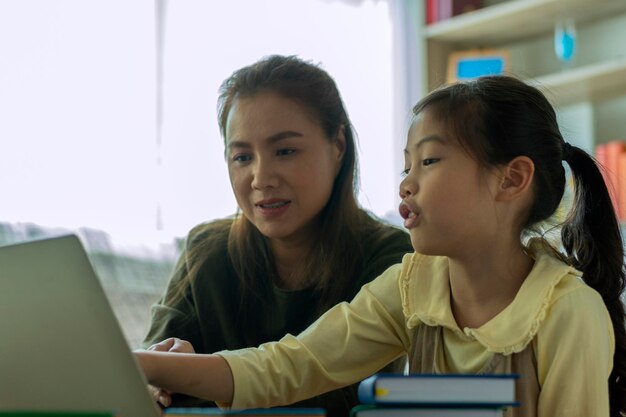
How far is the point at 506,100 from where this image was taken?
1.22m

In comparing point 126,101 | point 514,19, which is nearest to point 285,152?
point 126,101

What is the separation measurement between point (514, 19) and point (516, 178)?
109 inches

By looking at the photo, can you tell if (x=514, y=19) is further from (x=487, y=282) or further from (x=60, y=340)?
(x=60, y=340)

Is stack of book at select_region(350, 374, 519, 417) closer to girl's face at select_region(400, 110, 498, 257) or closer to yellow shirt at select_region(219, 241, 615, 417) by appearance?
yellow shirt at select_region(219, 241, 615, 417)

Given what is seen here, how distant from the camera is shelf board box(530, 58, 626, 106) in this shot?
343 centimetres

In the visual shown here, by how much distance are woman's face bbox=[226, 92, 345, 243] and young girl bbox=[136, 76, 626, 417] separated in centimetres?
38

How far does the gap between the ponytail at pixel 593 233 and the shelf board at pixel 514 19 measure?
2.48 m

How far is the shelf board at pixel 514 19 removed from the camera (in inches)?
144

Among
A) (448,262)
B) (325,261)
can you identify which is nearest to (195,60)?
(325,261)

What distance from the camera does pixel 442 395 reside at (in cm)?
80

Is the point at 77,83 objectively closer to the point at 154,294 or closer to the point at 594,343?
the point at 154,294

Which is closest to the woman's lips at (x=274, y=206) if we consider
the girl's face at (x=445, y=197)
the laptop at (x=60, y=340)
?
the girl's face at (x=445, y=197)

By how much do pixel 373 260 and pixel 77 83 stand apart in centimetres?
168

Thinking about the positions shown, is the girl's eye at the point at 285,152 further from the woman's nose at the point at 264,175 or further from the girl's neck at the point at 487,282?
the girl's neck at the point at 487,282
